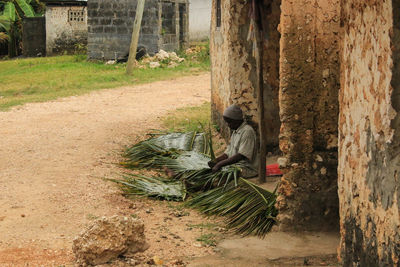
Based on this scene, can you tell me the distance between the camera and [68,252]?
490 cm

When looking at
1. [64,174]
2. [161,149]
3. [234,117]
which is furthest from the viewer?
[161,149]

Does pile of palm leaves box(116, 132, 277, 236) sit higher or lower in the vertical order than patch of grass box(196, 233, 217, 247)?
higher

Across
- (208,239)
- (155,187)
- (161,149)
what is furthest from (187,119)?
(208,239)

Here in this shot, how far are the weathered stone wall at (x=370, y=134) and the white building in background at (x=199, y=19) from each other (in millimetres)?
20790

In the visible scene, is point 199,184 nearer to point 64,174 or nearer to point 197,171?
point 197,171

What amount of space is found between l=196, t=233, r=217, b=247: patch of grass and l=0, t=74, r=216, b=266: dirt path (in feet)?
0.36

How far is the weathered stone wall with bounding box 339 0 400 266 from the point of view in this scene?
2.97 meters

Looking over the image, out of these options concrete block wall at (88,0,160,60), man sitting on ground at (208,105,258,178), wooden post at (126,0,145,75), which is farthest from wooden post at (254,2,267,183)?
concrete block wall at (88,0,160,60)

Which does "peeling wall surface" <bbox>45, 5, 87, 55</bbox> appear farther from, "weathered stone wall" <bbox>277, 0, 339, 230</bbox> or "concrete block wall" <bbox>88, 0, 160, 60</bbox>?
"weathered stone wall" <bbox>277, 0, 339, 230</bbox>

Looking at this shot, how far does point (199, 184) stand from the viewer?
6574 millimetres

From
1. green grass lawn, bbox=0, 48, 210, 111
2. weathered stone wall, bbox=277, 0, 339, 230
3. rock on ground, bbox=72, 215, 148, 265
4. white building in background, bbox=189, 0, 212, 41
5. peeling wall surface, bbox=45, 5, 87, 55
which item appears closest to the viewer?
rock on ground, bbox=72, 215, 148, 265

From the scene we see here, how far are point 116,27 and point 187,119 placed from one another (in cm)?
968

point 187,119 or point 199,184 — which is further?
point 187,119

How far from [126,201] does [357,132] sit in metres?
3.35
